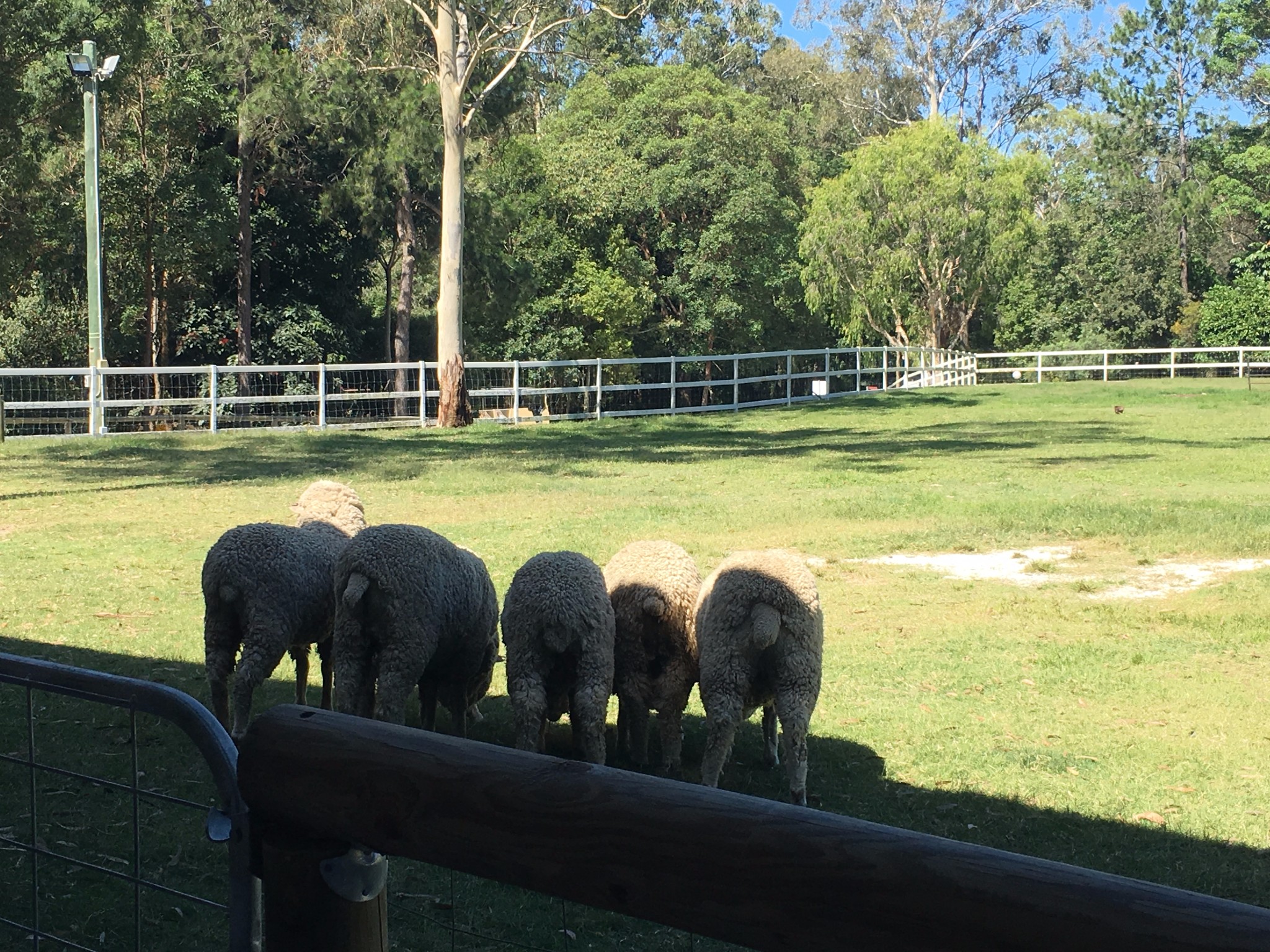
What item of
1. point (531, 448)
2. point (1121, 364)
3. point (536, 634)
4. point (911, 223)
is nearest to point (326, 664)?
point (536, 634)

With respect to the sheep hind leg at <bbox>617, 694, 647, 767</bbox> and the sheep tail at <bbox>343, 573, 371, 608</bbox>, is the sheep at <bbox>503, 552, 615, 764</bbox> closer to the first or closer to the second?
the sheep hind leg at <bbox>617, 694, 647, 767</bbox>

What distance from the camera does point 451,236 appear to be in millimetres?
26641

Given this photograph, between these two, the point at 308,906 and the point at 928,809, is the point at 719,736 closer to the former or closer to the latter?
the point at 928,809

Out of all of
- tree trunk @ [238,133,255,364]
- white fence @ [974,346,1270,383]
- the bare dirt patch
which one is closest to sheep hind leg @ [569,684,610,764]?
the bare dirt patch

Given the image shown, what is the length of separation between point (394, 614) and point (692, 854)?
4287 millimetres

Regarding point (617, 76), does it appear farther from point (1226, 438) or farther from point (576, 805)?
point (576, 805)

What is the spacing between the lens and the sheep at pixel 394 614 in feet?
19.4

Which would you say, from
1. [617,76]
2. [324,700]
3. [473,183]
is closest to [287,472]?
[324,700]

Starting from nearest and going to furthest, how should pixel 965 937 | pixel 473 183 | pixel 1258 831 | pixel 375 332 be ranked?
pixel 965 937 → pixel 1258 831 → pixel 473 183 → pixel 375 332

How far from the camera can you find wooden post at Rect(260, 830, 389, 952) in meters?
2.21

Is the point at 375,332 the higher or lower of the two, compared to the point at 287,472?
higher

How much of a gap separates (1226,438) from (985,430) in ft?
13.1

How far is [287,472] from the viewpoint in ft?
56.2

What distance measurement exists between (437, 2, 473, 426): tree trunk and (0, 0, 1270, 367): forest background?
107 centimetres
